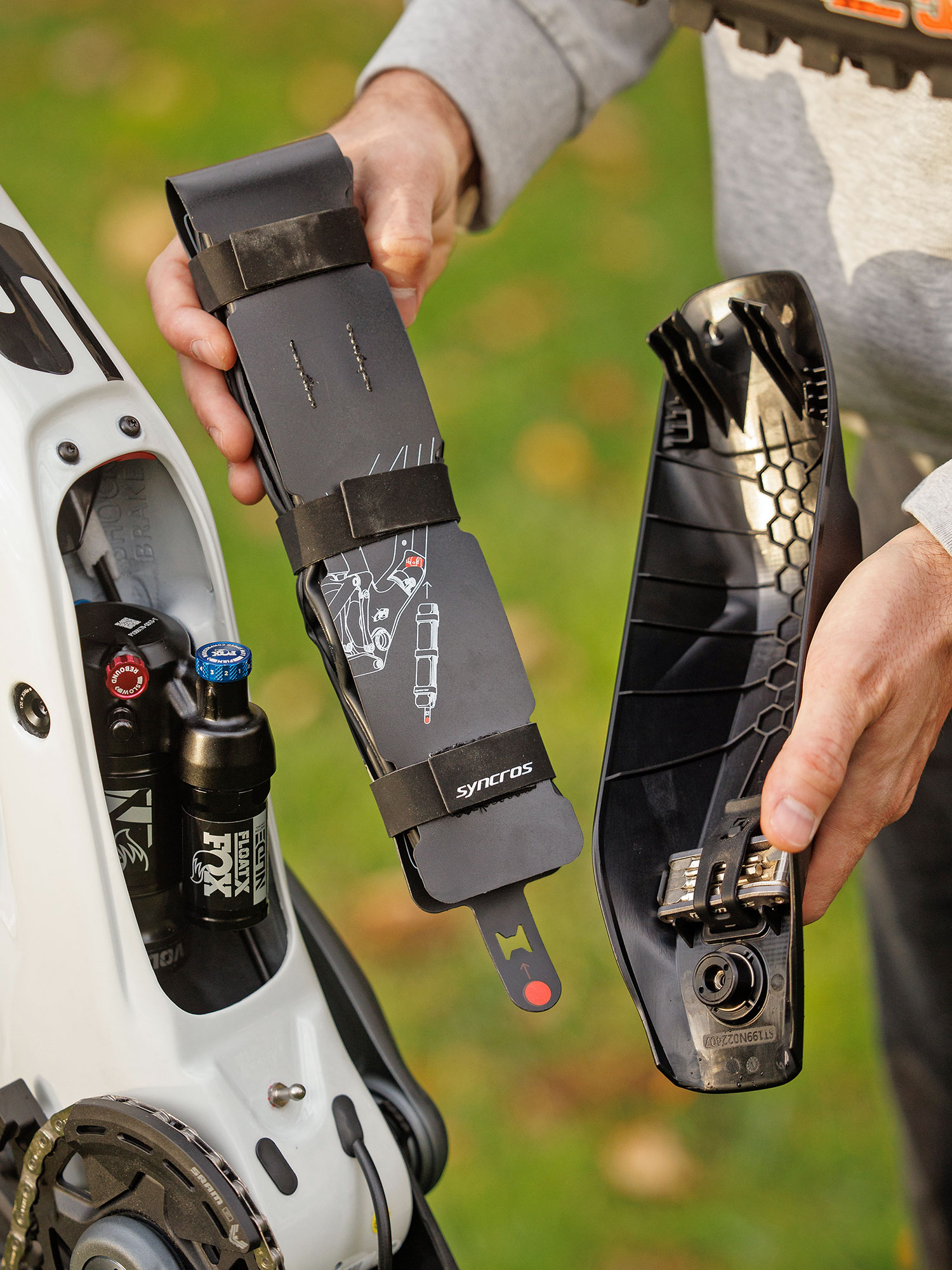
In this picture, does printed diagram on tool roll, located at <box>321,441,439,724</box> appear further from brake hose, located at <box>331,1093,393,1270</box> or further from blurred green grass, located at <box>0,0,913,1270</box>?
blurred green grass, located at <box>0,0,913,1270</box>

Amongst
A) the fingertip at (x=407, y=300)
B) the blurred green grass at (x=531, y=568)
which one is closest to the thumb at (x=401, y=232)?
the fingertip at (x=407, y=300)

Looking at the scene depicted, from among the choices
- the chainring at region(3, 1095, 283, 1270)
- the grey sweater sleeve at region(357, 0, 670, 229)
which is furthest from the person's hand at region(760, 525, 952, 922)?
the grey sweater sleeve at region(357, 0, 670, 229)

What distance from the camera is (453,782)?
89 cm

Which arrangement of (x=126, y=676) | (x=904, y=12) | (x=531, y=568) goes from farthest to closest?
(x=531, y=568)
(x=126, y=676)
(x=904, y=12)

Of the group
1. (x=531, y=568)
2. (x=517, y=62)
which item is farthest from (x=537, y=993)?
(x=531, y=568)

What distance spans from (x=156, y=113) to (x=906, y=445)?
2.48 metres

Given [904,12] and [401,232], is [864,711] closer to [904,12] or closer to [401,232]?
[904,12]

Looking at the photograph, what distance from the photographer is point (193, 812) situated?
2.85 feet

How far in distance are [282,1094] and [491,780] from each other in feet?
0.82

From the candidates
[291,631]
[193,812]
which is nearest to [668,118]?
[291,631]

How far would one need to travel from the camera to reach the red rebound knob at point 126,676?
33.8 inches

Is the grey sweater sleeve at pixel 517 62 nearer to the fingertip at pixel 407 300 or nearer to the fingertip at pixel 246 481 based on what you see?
the fingertip at pixel 407 300

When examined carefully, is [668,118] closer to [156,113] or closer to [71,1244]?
[156,113]

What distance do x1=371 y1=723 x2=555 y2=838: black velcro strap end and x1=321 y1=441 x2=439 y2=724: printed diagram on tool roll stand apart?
1.5 inches
